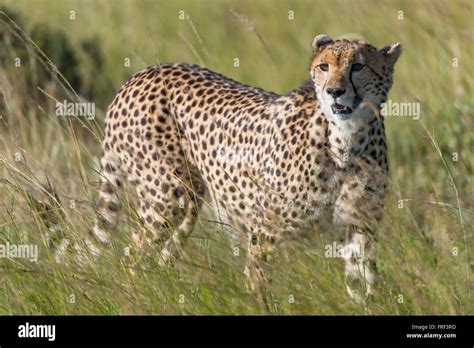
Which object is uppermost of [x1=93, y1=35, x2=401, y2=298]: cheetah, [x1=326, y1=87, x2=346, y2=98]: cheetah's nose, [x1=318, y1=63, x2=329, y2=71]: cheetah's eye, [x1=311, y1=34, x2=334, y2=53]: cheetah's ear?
[x1=311, y1=34, x2=334, y2=53]: cheetah's ear

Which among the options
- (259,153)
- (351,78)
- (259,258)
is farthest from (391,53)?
(259,258)

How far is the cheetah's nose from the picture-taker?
4918 millimetres

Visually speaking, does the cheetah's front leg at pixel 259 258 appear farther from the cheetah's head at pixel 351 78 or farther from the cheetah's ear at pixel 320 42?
the cheetah's ear at pixel 320 42

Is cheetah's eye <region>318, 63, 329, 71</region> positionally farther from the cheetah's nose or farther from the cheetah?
the cheetah's nose

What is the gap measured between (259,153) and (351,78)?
692mm

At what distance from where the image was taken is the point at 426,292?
14.9 feet

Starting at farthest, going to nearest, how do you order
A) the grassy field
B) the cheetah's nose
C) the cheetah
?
the cheetah → the cheetah's nose → the grassy field

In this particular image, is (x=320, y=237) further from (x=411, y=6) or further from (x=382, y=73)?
(x=411, y=6)

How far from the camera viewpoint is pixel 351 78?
5.00 meters

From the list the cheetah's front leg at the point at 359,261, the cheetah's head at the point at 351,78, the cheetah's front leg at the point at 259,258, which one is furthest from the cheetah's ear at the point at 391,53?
the cheetah's front leg at the point at 259,258

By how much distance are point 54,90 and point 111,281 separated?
510cm

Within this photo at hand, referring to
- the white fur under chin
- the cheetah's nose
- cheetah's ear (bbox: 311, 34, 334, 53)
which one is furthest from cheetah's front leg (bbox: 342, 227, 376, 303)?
cheetah's ear (bbox: 311, 34, 334, 53)

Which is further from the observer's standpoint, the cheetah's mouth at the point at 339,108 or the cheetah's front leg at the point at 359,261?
the cheetah's mouth at the point at 339,108

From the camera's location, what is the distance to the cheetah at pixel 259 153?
5023mm
